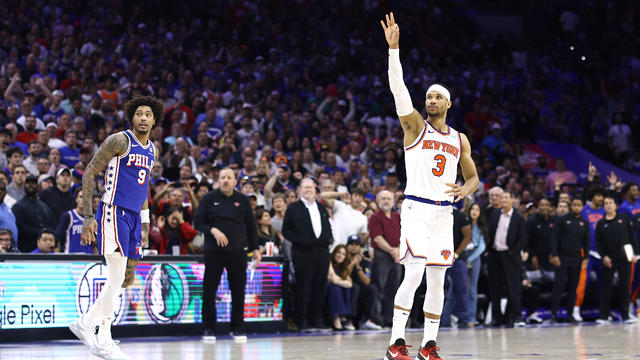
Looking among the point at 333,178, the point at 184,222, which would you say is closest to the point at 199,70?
the point at 333,178

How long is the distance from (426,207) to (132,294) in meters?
6.03

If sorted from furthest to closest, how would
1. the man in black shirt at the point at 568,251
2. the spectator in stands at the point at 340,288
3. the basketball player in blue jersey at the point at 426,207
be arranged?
the man in black shirt at the point at 568,251 → the spectator in stands at the point at 340,288 → the basketball player in blue jersey at the point at 426,207

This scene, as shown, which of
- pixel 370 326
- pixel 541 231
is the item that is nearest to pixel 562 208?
pixel 541 231

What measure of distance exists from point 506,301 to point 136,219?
32.0 ft

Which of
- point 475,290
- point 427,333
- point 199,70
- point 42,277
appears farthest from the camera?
point 199,70

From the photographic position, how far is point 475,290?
17031 mm

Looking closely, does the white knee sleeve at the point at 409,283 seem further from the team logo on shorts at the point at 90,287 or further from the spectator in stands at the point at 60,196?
the spectator in stands at the point at 60,196

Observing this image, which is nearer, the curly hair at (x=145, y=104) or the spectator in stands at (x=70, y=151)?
the curly hair at (x=145, y=104)

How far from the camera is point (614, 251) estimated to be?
59.8ft

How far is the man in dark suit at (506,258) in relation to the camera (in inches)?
666

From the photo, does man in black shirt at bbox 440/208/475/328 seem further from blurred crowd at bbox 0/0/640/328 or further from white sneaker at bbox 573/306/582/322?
white sneaker at bbox 573/306/582/322

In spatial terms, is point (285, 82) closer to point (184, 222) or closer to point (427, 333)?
point (184, 222)

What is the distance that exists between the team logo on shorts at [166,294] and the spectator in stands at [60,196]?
1.70m

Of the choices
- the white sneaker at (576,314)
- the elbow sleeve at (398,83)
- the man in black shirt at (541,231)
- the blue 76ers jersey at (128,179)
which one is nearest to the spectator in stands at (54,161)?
the blue 76ers jersey at (128,179)
